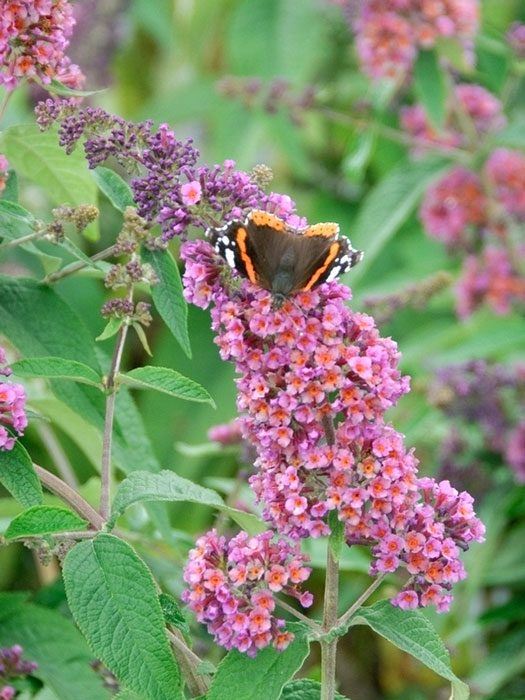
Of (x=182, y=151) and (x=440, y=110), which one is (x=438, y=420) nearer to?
(x=440, y=110)

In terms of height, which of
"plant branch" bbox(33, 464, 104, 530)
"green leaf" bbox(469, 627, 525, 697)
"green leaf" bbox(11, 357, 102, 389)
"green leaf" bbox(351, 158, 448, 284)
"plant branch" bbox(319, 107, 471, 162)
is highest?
"plant branch" bbox(319, 107, 471, 162)

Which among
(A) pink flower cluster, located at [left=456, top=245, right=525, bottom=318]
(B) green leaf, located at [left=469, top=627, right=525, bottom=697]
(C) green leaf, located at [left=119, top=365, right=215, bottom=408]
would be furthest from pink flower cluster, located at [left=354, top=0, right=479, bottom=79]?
(C) green leaf, located at [left=119, top=365, right=215, bottom=408]

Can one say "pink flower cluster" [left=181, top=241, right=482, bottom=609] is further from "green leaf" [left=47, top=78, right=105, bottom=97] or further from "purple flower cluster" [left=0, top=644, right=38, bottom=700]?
"purple flower cluster" [left=0, top=644, right=38, bottom=700]

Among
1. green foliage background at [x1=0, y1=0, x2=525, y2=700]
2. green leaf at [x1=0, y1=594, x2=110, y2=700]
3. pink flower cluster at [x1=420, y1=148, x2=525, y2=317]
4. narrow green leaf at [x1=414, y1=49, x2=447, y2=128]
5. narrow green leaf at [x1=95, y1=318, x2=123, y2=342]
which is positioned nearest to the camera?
narrow green leaf at [x1=95, y1=318, x2=123, y2=342]

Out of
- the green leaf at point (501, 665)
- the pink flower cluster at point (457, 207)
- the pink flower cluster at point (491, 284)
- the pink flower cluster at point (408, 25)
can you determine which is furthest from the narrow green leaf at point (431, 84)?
the green leaf at point (501, 665)

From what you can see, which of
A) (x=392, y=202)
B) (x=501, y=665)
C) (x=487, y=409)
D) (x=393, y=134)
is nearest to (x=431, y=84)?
(x=393, y=134)

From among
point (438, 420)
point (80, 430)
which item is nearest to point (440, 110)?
point (438, 420)

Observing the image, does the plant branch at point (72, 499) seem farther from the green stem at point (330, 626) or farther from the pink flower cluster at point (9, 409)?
the green stem at point (330, 626)
